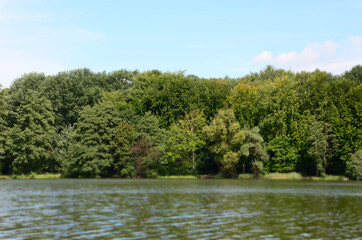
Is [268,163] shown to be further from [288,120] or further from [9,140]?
[9,140]

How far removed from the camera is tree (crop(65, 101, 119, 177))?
10819cm

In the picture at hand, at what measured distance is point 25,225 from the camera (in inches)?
1123

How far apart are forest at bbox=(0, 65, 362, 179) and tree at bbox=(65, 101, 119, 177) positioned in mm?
249

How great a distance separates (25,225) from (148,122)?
290 ft

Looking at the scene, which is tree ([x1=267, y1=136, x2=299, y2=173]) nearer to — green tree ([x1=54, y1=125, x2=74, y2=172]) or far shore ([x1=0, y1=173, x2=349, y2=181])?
far shore ([x1=0, y1=173, x2=349, y2=181])

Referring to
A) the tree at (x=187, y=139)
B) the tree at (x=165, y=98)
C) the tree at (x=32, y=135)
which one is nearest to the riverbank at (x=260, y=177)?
the tree at (x=32, y=135)

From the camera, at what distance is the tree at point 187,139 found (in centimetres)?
11506

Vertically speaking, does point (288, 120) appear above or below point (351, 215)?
above

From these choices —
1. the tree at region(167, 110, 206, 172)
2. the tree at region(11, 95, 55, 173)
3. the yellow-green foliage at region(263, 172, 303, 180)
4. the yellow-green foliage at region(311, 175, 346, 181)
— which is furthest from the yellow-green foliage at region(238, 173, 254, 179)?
the tree at region(11, 95, 55, 173)

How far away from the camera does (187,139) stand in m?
118

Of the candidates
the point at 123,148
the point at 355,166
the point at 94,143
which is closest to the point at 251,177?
the point at 355,166

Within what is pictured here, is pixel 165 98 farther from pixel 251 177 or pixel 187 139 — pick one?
pixel 251 177

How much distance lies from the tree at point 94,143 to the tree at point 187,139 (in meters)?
14.7

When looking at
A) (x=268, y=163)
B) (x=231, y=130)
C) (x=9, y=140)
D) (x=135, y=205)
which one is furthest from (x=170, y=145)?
(x=135, y=205)
